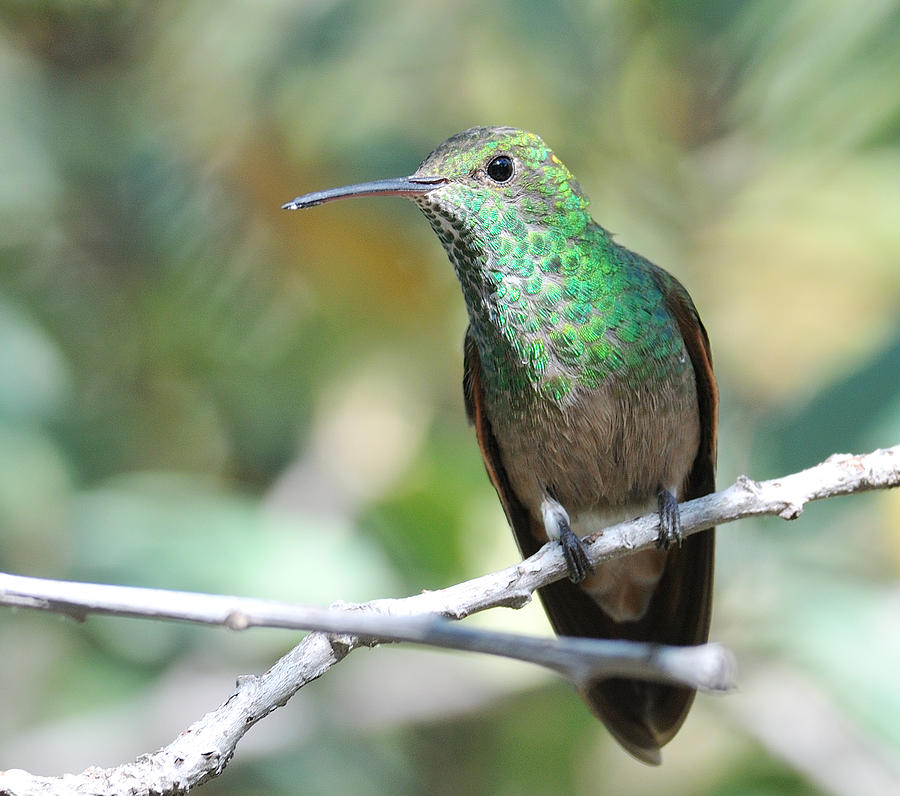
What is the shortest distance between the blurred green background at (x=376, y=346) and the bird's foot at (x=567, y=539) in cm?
70

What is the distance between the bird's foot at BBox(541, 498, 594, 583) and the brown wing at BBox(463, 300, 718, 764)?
0.27m

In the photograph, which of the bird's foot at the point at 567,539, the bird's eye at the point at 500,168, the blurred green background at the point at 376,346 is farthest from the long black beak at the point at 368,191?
the blurred green background at the point at 376,346

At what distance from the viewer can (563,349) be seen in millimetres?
3178

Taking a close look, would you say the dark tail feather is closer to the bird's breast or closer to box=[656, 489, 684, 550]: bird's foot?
the bird's breast

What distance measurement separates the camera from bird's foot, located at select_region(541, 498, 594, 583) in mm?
2980

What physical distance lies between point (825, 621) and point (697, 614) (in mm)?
404

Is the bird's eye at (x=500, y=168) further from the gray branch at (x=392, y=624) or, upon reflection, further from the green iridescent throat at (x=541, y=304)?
the gray branch at (x=392, y=624)

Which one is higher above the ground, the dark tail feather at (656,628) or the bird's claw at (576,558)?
the bird's claw at (576,558)

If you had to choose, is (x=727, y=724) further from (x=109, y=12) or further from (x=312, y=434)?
(x=109, y=12)

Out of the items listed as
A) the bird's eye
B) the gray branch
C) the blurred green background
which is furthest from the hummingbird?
the blurred green background

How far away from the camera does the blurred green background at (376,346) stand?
3.94 metres

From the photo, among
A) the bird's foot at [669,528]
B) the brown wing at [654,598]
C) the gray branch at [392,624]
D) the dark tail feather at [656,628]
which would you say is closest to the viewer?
the gray branch at [392,624]

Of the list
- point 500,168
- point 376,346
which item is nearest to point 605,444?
point 500,168

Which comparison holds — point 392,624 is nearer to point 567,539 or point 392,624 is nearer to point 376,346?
point 567,539
